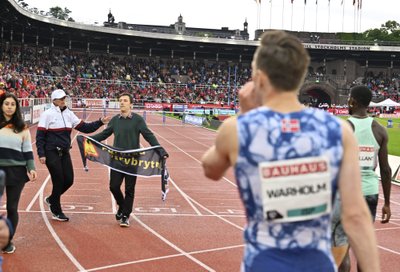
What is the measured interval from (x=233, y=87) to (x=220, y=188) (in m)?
56.6

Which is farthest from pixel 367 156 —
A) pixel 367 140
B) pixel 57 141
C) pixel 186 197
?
pixel 186 197

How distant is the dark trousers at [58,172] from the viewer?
334 inches

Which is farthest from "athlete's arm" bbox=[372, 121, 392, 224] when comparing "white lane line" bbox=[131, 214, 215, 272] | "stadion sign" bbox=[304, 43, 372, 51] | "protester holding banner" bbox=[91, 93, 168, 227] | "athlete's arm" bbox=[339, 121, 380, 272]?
"stadion sign" bbox=[304, 43, 372, 51]

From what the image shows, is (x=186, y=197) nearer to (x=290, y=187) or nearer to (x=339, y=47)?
(x=290, y=187)

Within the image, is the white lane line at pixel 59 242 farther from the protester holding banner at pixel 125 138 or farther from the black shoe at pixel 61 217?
the protester holding banner at pixel 125 138

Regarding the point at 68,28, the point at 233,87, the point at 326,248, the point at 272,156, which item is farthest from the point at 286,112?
the point at 233,87

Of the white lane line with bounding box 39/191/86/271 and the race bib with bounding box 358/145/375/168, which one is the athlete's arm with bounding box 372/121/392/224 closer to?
the race bib with bounding box 358/145/375/168

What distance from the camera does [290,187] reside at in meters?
2.16

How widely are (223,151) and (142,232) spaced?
6.40m

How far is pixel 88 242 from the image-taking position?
25.0ft

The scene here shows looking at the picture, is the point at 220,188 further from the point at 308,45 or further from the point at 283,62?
the point at 308,45

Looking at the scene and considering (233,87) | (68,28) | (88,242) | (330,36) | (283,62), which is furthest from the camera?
(330,36)

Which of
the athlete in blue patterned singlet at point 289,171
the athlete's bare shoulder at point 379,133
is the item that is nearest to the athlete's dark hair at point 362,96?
the athlete's bare shoulder at point 379,133

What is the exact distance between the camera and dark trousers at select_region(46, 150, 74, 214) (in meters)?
8.49
